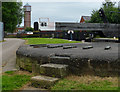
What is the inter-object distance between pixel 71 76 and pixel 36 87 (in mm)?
884

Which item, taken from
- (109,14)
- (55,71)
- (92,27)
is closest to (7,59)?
(55,71)

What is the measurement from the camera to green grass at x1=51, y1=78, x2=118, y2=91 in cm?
321

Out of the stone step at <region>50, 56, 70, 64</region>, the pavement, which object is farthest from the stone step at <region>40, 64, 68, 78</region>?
the pavement

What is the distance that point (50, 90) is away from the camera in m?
3.48

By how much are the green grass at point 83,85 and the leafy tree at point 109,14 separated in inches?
1427

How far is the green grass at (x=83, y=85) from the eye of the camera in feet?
10.5

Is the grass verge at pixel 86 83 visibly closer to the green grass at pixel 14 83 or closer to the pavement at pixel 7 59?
the green grass at pixel 14 83

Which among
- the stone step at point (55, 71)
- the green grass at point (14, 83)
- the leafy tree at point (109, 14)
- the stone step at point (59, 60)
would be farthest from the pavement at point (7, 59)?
the leafy tree at point (109, 14)

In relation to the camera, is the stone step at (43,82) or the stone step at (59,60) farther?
the stone step at (59,60)

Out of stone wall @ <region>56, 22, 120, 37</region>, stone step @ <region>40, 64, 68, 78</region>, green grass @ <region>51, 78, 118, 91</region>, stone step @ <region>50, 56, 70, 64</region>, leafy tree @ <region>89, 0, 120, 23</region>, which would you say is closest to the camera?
green grass @ <region>51, 78, 118, 91</region>

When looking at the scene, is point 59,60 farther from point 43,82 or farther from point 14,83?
point 14,83

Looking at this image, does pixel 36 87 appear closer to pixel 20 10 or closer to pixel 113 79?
pixel 113 79

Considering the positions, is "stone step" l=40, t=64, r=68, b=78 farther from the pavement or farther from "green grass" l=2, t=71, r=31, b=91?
the pavement

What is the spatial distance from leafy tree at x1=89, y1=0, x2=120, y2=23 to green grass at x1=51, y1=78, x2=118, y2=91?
3625cm
